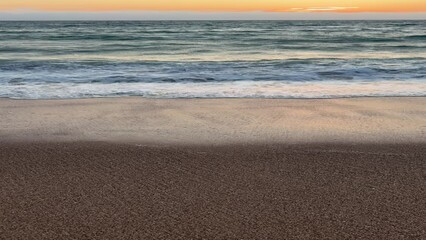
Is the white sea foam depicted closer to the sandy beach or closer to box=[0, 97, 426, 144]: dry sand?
box=[0, 97, 426, 144]: dry sand

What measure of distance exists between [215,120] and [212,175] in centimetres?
283

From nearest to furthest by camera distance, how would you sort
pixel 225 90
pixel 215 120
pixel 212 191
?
pixel 212 191 → pixel 215 120 → pixel 225 90

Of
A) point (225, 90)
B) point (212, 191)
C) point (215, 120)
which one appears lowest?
point (225, 90)

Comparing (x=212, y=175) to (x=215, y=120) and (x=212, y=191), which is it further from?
(x=215, y=120)

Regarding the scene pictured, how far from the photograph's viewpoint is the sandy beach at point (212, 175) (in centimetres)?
360

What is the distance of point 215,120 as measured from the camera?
7.52 m

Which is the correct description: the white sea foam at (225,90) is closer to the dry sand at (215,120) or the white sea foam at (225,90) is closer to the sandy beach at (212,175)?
the dry sand at (215,120)

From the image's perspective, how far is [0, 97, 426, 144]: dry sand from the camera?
20.8ft

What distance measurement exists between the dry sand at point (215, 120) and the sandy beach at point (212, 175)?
3 cm

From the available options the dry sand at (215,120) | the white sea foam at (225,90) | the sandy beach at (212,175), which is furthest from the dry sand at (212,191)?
the white sea foam at (225,90)

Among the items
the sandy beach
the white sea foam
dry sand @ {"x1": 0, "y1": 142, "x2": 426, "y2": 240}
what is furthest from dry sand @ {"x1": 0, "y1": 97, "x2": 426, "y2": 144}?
the white sea foam

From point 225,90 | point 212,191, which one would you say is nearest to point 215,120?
point 212,191

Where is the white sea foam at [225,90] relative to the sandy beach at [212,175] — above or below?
below

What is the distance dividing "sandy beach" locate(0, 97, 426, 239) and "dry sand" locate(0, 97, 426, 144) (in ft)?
0.08
